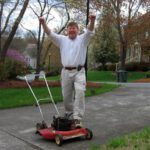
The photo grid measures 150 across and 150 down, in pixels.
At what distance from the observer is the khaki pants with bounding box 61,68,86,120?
8.02 metres

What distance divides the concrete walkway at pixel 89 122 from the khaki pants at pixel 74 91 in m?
0.59

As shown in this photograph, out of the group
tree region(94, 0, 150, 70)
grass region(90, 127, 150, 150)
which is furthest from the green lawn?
grass region(90, 127, 150, 150)

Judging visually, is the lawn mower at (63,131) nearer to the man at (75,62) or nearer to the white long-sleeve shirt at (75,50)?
the man at (75,62)

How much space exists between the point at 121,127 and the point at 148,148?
8.21ft

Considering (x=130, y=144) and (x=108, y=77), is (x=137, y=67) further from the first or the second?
(x=130, y=144)

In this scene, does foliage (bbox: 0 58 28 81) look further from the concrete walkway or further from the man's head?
the man's head

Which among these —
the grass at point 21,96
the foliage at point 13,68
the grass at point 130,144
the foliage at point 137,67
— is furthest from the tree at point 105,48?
the grass at point 130,144

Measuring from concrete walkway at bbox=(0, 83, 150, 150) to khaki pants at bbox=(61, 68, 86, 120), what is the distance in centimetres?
59

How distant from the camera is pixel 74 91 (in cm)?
847

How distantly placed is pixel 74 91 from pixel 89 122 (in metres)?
1.36

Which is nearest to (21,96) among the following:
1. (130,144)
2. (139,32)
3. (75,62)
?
(75,62)

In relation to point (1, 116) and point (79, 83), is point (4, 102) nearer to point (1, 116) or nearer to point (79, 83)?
point (1, 116)

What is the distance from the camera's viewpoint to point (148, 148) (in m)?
6.32

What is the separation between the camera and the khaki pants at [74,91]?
8.02 m
